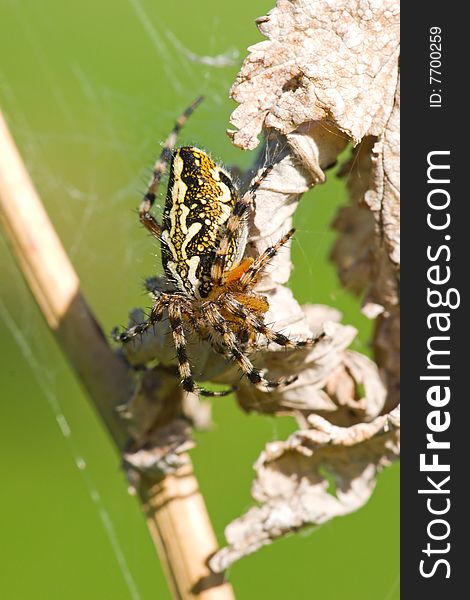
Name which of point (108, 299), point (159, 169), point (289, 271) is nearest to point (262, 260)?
point (289, 271)

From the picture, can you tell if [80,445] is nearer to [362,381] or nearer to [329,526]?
[329,526]

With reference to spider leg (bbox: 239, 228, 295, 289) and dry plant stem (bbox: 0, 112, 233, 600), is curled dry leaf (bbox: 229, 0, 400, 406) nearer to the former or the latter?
spider leg (bbox: 239, 228, 295, 289)

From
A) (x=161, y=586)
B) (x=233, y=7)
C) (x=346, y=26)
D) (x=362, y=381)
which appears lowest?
(x=161, y=586)

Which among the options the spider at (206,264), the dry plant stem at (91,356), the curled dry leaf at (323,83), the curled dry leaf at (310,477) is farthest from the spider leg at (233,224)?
the curled dry leaf at (310,477)

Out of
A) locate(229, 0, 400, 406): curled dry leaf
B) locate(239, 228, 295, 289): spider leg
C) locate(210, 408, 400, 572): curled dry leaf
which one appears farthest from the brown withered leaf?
locate(210, 408, 400, 572): curled dry leaf

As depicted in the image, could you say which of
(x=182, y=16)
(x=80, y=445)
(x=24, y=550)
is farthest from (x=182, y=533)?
(x=182, y=16)

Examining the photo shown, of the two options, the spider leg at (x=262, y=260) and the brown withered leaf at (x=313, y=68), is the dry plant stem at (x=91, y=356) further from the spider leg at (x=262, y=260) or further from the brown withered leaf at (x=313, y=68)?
the brown withered leaf at (x=313, y=68)
